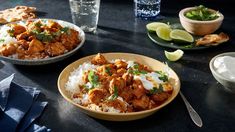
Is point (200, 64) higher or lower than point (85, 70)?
lower

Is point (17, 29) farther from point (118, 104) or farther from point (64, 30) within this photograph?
point (118, 104)

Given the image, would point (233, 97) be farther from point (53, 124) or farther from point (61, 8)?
point (61, 8)

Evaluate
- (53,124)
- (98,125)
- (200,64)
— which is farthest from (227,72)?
(53,124)

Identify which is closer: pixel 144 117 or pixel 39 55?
pixel 144 117

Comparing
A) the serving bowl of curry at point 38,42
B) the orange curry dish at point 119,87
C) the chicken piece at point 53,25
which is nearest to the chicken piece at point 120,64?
the orange curry dish at point 119,87

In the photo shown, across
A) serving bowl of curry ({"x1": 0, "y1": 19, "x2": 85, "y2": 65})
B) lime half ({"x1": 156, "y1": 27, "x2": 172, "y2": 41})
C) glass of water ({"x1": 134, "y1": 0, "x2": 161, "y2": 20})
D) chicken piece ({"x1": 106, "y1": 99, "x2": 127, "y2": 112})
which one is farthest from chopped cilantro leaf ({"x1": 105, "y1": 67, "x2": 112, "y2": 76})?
glass of water ({"x1": 134, "y1": 0, "x2": 161, "y2": 20})

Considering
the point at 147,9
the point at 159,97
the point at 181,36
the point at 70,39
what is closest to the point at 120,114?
the point at 159,97

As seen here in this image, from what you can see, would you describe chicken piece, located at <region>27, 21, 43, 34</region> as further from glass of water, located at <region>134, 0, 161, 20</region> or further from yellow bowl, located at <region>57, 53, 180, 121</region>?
glass of water, located at <region>134, 0, 161, 20</region>
